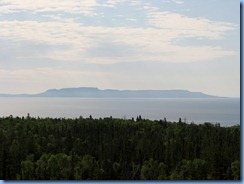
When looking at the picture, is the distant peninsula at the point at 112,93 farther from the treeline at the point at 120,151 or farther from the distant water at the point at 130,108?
the treeline at the point at 120,151

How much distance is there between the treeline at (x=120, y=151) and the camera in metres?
4.02

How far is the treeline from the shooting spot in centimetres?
→ 402

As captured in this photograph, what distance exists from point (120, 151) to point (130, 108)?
51cm

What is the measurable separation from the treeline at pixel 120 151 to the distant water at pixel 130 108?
3.0 inches

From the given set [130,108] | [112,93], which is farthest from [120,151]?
[112,93]

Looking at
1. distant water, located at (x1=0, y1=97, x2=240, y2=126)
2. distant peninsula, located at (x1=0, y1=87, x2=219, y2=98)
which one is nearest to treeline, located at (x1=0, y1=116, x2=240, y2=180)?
distant water, located at (x1=0, y1=97, x2=240, y2=126)

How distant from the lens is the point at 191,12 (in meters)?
4.18

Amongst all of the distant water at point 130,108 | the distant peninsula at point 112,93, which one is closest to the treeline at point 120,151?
the distant water at point 130,108

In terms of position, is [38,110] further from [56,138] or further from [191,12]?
[191,12]

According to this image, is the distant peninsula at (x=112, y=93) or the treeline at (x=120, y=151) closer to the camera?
the treeline at (x=120, y=151)

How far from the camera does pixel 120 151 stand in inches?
161

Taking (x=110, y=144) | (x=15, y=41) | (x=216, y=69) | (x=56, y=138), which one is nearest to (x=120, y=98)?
(x=110, y=144)

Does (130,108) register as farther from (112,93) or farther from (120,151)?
(120,151)

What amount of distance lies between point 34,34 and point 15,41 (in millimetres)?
245
